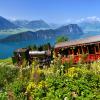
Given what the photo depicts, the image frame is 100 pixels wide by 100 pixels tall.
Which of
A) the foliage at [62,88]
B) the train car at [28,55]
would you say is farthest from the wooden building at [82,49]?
the foliage at [62,88]

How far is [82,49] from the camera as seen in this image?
41031mm

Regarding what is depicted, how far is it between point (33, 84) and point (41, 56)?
34.0 m

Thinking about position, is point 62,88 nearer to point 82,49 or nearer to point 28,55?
point 82,49

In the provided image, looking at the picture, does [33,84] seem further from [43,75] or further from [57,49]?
[57,49]

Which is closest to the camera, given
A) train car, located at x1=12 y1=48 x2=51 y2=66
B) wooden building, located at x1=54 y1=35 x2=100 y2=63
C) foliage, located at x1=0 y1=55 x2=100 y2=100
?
foliage, located at x1=0 y1=55 x2=100 y2=100

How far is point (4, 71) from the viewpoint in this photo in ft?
73.4

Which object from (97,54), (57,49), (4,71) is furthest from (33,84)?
(57,49)

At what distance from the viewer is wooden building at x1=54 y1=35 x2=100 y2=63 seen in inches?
1548

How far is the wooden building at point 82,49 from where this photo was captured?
1548 inches

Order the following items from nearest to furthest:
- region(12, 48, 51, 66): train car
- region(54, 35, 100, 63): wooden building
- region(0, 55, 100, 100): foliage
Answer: region(0, 55, 100, 100): foliage < region(54, 35, 100, 63): wooden building < region(12, 48, 51, 66): train car

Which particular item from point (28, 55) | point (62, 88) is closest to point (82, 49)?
point (28, 55)

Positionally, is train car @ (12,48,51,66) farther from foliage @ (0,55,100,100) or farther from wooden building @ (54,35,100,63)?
foliage @ (0,55,100,100)

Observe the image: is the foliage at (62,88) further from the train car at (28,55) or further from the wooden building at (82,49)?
the train car at (28,55)

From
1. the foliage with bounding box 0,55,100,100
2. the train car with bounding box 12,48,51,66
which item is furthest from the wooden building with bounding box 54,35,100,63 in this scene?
the foliage with bounding box 0,55,100,100
